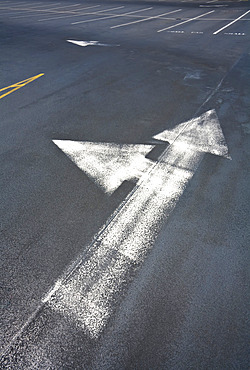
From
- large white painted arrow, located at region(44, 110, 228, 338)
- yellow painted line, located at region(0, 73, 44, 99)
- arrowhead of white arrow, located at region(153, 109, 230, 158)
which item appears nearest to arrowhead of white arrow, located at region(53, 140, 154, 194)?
large white painted arrow, located at region(44, 110, 228, 338)

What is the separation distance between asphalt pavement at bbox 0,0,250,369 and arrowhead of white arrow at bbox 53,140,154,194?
0.03 meters

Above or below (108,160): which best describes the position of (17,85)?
above

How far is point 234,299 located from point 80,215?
7.52 ft

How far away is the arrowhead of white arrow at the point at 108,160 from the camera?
5.53 meters

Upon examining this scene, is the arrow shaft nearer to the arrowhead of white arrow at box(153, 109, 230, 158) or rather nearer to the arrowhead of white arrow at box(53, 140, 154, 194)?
the arrowhead of white arrow at box(53, 140, 154, 194)

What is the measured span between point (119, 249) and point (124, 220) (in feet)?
1.95

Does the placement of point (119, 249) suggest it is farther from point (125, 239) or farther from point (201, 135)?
point (201, 135)

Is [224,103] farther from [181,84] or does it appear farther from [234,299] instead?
[234,299]

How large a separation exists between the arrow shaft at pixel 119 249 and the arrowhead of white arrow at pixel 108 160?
349 millimetres

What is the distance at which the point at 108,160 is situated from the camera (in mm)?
6098

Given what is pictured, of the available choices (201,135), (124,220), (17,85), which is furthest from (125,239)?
(17,85)

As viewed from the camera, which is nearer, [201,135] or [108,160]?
[108,160]

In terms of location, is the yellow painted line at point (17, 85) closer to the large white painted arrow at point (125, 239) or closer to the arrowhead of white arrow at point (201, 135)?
the arrowhead of white arrow at point (201, 135)

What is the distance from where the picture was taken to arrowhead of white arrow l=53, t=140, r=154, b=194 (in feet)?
18.1
